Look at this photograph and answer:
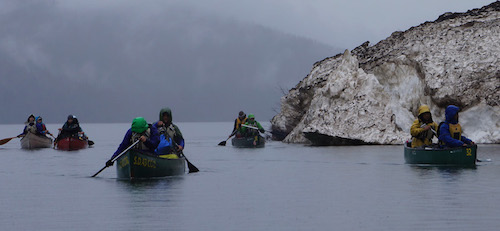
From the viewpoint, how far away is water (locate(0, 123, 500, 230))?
15.2m

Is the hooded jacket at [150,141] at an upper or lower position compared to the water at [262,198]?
upper

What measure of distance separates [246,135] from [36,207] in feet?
110

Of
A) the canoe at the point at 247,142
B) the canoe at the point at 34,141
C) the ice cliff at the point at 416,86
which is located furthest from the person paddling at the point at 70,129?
the ice cliff at the point at 416,86

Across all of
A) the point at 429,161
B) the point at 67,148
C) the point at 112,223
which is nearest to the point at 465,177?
the point at 429,161

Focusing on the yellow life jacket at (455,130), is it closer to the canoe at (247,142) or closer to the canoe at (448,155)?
the canoe at (448,155)

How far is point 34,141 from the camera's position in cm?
5281

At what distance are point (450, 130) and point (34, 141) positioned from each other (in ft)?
107

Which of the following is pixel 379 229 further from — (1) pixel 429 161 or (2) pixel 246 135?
(2) pixel 246 135

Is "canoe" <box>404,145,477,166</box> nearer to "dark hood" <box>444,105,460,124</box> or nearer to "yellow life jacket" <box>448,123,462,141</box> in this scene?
"yellow life jacket" <box>448,123,462,141</box>

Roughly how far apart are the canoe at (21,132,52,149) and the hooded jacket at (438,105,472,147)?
104 ft

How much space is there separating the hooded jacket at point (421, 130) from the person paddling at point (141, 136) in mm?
8795

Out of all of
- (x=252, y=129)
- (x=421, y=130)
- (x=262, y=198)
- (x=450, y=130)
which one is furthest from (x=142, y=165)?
(x=252, y=129)

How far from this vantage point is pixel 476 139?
48.3m

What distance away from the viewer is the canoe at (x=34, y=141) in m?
52.2
